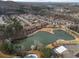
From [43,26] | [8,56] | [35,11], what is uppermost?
[35,11]

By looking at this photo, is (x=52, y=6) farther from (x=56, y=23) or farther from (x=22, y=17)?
(x=22, y=17)

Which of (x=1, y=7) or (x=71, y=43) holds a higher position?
(x=1, y=7)

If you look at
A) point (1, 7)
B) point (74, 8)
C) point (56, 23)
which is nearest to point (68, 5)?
point (74, 8)

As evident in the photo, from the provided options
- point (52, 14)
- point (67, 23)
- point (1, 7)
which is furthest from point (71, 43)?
point (1, 7)

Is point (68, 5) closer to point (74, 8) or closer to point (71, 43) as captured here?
point (74, 8)

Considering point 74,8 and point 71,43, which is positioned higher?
point 74,8

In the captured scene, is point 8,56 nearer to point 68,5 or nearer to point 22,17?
point 22,17

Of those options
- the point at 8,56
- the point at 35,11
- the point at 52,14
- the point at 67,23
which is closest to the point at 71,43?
the point at 67,23
